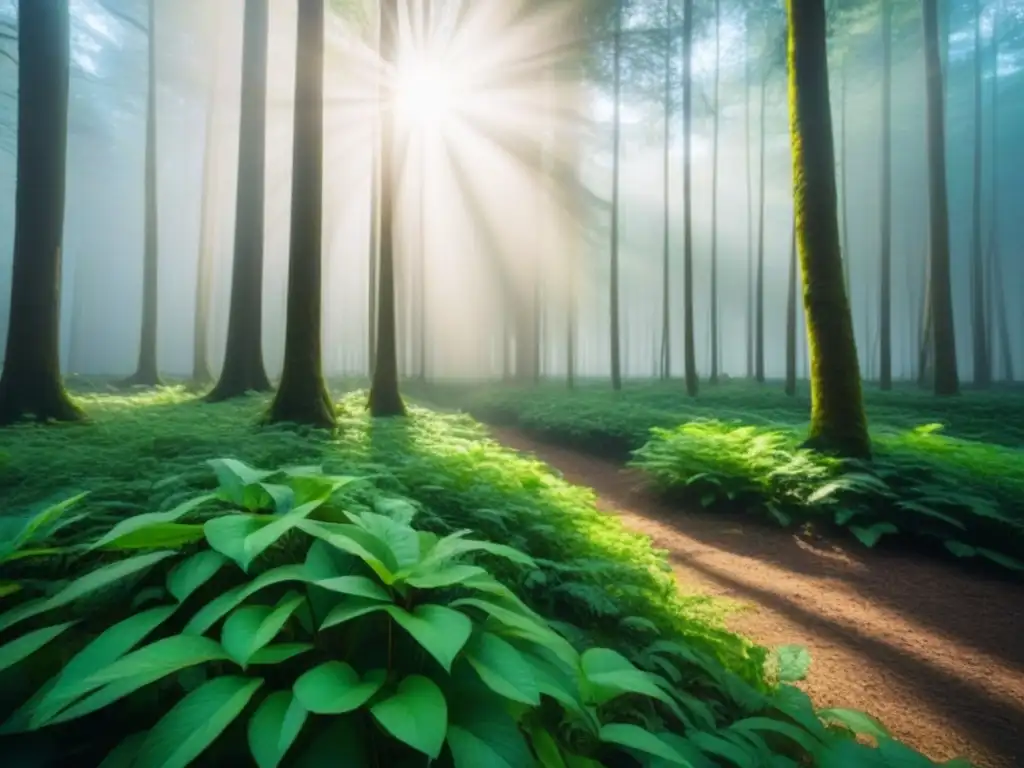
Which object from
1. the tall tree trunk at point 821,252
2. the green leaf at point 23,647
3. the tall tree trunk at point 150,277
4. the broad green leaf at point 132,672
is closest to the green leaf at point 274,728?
the broad green leaf at point 132,672

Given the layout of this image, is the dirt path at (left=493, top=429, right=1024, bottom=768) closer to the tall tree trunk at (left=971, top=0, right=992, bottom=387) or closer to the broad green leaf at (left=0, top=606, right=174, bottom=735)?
the broad green leaf at (left=0, top=606, right=174, bottom=735)

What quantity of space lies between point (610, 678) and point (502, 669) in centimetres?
44

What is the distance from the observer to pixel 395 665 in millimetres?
1598

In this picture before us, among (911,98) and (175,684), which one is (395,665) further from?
(911,98)

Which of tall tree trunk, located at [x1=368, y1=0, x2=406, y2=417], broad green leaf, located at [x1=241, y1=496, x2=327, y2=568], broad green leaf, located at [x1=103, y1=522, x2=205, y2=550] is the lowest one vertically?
broad green leaf, located at [x1=103, y1=522, x2=205, y2=550]

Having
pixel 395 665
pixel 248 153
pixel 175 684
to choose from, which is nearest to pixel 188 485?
pixel 175 684

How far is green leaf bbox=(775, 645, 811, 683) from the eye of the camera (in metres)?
2.82

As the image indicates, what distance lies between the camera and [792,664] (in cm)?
293

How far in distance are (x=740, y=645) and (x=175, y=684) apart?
300 cm

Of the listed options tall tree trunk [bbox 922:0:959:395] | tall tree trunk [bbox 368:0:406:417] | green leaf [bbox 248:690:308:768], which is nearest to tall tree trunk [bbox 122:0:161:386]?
tall tree trunk [bbox 368:0:406:417]

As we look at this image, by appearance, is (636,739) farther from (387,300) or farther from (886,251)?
(886,251)

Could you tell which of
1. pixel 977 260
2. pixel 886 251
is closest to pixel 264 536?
pixel 886 251

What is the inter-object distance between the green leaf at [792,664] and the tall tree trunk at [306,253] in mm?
6725

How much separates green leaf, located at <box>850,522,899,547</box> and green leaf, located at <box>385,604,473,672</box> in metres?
5.36
